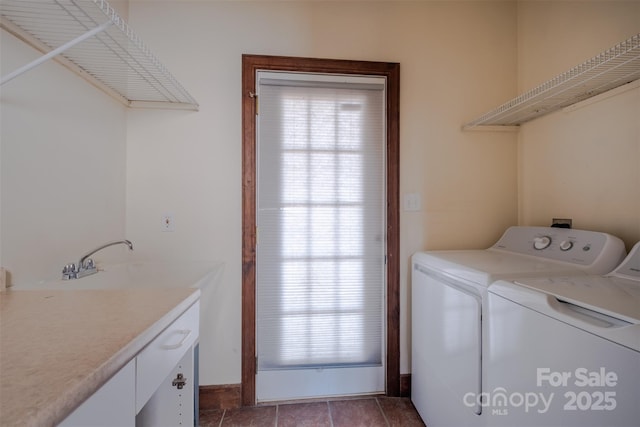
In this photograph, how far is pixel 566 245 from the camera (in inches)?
49.9

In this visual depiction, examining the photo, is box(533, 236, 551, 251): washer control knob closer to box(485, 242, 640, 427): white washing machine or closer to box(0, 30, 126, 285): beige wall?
box(485, 242, 640, 427): white washing machine

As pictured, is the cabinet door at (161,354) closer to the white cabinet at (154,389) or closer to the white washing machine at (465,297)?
the white cabinet at (154,389)

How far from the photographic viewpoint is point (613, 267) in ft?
3.59

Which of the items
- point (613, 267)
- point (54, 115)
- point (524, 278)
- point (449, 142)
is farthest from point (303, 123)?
point (613, 267)

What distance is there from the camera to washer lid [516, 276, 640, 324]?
0.68 metres

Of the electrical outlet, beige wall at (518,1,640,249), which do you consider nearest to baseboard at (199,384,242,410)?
the electrical outlet

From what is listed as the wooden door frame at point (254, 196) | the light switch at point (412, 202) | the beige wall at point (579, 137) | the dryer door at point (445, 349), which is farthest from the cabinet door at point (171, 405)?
the beige wall at point (579, 137)

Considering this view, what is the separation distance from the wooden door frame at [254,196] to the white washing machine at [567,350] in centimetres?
72

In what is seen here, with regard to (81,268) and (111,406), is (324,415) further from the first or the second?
(81,268)

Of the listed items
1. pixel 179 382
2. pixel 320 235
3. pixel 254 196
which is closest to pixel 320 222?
pixel 320 235

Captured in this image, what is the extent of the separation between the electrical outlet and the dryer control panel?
2102 millimetres

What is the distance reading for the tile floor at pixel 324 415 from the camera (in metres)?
1.48

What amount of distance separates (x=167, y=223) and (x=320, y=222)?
972mm

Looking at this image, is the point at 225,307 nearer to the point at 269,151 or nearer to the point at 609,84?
the point at 269,151
